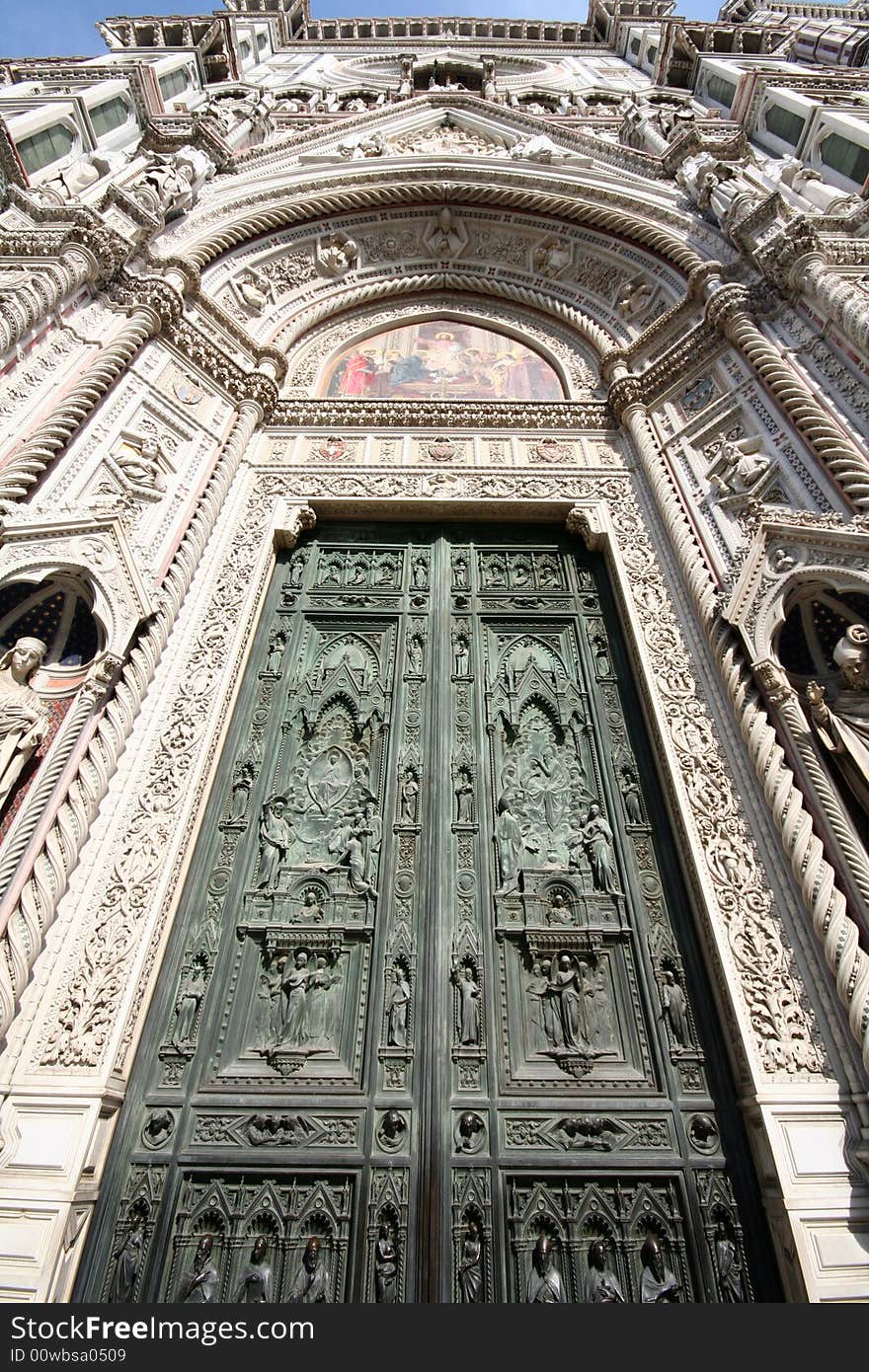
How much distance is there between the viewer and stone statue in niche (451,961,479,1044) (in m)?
4.08

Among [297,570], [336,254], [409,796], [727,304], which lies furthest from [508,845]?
[336,254]

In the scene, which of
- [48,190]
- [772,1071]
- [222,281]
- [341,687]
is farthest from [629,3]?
[772,1071]

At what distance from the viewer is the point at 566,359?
891 centimetres

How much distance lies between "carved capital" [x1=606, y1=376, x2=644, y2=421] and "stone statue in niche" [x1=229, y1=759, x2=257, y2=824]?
5.38 metres

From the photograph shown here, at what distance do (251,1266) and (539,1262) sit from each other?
1.35 m

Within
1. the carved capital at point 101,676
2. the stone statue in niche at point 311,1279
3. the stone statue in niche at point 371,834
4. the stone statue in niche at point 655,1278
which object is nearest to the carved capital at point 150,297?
the carved capital at point 101,676

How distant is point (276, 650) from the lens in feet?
20.1

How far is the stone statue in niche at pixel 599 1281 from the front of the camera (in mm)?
3250

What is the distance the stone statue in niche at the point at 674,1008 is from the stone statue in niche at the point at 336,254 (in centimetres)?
963

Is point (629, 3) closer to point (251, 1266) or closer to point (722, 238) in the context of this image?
point (722, 238)

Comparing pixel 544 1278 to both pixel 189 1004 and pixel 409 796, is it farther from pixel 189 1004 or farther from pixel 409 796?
pixel 409 796

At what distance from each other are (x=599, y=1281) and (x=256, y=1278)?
5.21ft

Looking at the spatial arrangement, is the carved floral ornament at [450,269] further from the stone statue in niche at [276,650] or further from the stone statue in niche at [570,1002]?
the stone statue in niche at [570,1002]

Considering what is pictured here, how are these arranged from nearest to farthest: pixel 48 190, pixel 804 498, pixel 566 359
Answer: pixel 804 498 → pixel 48 190 → pixel 566 359
